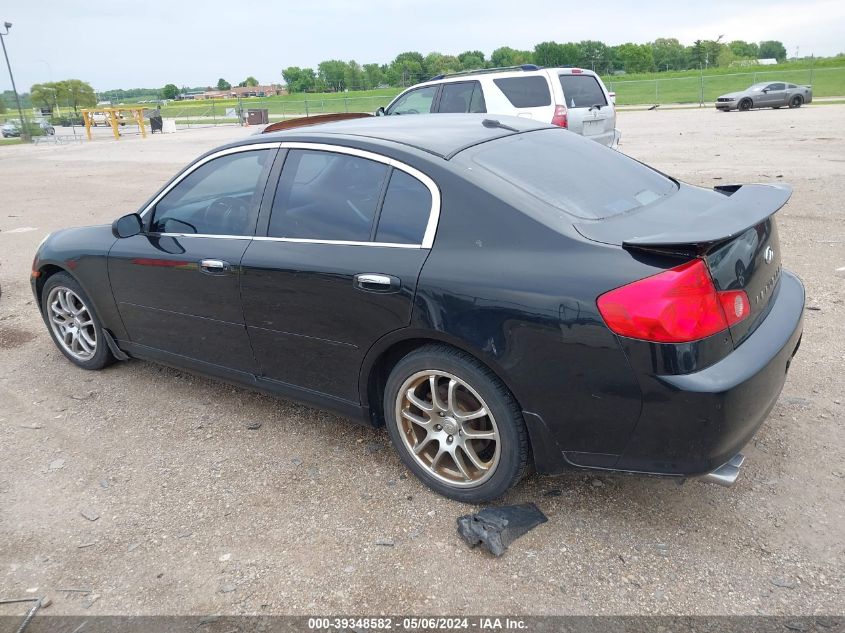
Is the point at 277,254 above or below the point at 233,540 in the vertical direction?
above

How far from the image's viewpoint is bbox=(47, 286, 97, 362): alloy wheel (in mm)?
4727

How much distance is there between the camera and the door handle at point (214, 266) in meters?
3.56

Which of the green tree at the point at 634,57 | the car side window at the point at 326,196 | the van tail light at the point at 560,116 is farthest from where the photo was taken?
the green tree at the point at 634,57

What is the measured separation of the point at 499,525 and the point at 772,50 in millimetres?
148914

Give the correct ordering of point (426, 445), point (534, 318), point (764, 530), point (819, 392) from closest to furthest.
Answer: point (534, 318) → point (764, 530) → point (426, 445) → point (819, 392)

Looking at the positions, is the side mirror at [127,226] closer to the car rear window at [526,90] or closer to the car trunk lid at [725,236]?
the car trunk lid at [725,236]

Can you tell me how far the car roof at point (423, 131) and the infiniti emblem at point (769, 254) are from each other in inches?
53.8

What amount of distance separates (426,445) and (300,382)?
0.79 meters

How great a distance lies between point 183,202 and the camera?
13.1ft

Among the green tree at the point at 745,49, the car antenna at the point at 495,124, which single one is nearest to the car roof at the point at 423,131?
the car antenna at the point at 495,124

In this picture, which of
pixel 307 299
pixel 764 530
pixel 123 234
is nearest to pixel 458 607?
pixel 764 530

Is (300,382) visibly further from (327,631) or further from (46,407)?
(46,407)

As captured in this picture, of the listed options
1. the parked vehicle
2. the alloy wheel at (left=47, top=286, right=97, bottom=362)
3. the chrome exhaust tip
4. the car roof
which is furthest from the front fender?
the parked vehicle

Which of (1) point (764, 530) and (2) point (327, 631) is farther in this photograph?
(1) point (764, 530)
